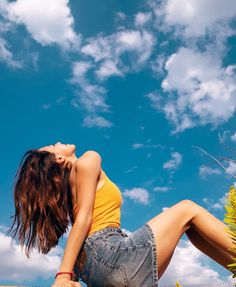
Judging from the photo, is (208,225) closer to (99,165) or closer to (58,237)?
(99,165)

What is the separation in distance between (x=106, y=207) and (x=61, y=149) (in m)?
0.85

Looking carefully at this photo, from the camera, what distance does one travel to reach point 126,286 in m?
3.84

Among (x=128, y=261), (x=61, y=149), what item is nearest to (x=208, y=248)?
(x=128, y=261)

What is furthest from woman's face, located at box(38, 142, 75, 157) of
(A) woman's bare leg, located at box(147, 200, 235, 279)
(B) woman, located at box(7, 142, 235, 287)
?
(A) woman's bare leg, located at box(147, 200, 235, 279)

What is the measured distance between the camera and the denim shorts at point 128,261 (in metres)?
3.82

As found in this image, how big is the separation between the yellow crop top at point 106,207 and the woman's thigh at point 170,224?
20.2 inches

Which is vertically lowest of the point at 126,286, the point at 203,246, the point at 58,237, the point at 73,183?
the point at 126,286

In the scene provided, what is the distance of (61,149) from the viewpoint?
473cm

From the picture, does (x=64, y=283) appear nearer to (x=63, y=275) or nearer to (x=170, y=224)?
(x=63, y=275)

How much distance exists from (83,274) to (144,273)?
0.65 metres

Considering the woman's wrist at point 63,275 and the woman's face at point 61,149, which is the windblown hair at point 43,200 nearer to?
the woman's face at point 61,149

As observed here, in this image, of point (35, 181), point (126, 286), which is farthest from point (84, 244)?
Answer: point (35, 181)

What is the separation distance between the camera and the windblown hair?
4547mm

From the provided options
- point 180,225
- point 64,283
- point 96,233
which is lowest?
point 64,283
